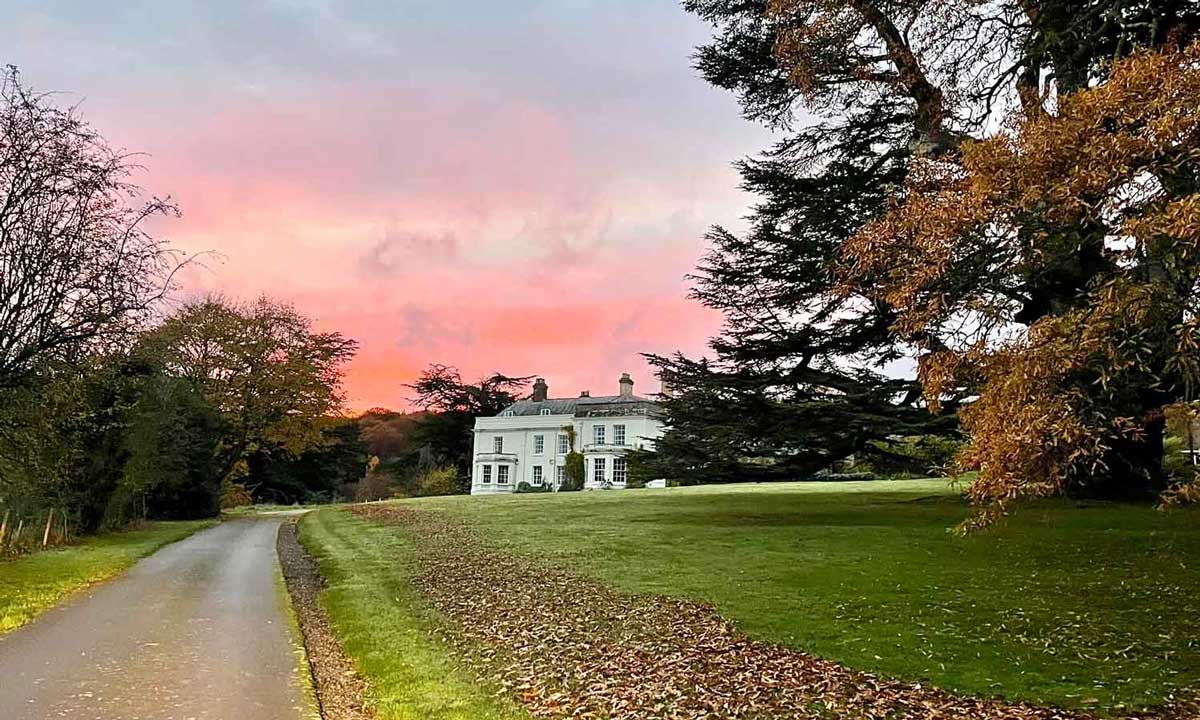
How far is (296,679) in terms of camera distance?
754cm

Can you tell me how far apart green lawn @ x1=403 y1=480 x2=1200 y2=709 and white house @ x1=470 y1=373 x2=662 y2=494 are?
35.7 metres

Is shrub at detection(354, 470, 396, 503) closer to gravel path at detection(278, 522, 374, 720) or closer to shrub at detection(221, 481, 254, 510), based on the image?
shrub at detection(221, 481, 254, 510)

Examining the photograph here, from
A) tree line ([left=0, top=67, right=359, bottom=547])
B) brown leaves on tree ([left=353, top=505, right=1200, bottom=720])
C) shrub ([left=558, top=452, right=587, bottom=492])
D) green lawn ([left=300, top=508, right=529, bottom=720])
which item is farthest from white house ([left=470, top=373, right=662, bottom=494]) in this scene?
brown leaves on tree ([left=353, top=505, right=1200, bottom=720])

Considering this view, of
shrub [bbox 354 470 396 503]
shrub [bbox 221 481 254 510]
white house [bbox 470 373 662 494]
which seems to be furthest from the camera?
white house [bbox 470 373 662 494]

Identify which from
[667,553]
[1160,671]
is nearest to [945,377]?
[1160,671]

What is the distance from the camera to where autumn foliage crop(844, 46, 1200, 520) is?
5.68 meters

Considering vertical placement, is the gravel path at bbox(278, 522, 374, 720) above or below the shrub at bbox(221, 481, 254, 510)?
below

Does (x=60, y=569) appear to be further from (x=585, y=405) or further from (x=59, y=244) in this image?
(x=585, y=405)

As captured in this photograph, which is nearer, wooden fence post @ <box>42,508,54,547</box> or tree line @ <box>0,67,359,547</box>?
tree line @ <box>0,67,359,547</box>

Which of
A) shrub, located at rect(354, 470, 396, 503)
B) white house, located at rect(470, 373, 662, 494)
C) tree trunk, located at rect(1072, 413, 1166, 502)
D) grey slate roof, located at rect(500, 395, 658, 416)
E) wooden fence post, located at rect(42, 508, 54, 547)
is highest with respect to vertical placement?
grey slate roof, located at rect(500, 395, 658, 416)

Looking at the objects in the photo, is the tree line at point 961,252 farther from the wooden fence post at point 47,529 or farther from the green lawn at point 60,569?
the wooden fence post at point 47,529

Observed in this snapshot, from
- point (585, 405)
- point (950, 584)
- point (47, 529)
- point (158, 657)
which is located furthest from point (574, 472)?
point (158, 657)

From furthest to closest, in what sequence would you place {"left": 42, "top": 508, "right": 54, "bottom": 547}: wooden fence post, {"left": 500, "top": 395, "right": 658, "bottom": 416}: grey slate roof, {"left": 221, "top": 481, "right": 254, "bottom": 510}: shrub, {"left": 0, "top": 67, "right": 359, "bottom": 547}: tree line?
{"left": 500, "top": 395, "right": 658, "bottom": 416}: grey slate roof → {"left": 221, "top": 481, "right": 254, "bottom": 510}: shrub → {"left": 42, "top": 508, "right": 54, "bottom": 547}: wooden fence post → {"left": 0, "top": 67, "right": 359, "bottom": 547}: tree line

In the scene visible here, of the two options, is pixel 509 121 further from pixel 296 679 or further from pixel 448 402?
pixel 448 402
